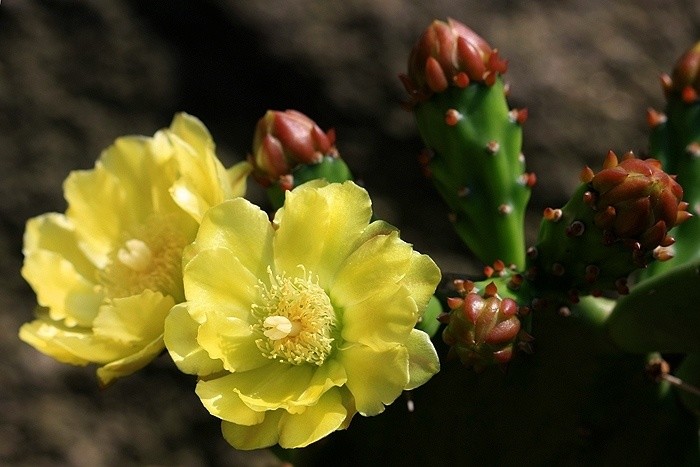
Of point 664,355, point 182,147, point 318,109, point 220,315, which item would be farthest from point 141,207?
point 318,109

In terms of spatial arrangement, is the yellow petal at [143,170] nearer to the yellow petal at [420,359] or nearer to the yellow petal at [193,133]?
the yellow petal at [193,133]

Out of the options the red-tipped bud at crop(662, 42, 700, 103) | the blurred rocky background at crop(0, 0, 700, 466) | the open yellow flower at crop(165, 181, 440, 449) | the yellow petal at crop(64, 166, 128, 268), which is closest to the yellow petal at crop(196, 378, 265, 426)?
the open yellow flower at crop(165, 181, 440, 449)

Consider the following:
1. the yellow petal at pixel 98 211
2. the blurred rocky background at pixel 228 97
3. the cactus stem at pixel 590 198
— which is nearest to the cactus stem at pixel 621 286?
the cactus stem at pixel 590 198

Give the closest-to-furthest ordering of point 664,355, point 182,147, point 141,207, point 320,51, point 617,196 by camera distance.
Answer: point 617,196, point 182,147, point 141,207, point 664,355, point 320,51

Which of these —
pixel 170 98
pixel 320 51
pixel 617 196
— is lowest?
pixel 170 98

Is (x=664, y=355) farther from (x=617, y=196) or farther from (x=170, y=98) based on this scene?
(x=170, y=98)

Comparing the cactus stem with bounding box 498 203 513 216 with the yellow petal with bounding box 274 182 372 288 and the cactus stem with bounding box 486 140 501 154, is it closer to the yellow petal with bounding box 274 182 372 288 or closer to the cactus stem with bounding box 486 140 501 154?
the cactus stem with bounding box 486 140 501 154
